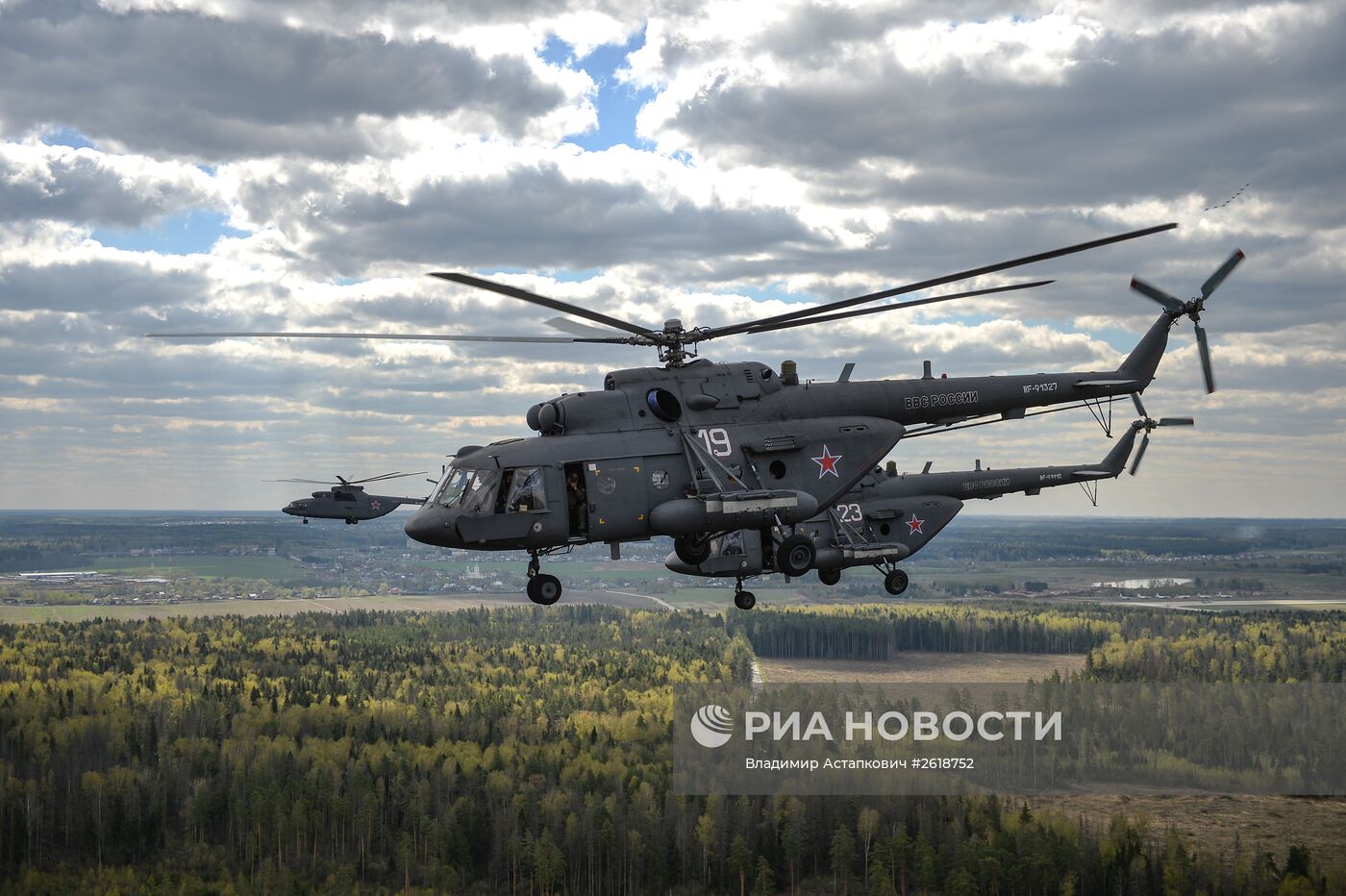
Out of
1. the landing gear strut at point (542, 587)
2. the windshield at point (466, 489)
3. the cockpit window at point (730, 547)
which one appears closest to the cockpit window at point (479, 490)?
the windshield at point (466, 489)

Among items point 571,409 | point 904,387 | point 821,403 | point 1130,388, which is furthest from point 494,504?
point 1130,388

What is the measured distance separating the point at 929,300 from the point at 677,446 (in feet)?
34.7

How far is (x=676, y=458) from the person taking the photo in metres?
44.2

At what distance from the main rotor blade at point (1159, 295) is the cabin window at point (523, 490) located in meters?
36.8

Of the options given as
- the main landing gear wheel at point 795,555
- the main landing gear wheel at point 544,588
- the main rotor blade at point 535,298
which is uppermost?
the main rotor blade at point 535,298

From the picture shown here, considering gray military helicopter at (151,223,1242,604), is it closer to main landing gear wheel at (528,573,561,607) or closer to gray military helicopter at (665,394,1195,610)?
main landing gear wheel at (528,573,561,607)

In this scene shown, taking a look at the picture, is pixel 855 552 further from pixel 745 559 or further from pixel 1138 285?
pixel 1138 285

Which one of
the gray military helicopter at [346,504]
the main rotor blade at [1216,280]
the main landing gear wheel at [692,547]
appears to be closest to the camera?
the main landing gear wheel at [692,547]

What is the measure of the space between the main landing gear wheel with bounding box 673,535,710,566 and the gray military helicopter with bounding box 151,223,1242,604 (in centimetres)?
8

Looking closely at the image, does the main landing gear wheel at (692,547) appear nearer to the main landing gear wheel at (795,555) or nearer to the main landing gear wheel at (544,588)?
the main landing gear wheel at (795,555)

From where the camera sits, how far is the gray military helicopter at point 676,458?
41281mm

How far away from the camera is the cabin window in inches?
1629

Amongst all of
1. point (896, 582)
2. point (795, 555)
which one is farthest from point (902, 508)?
point (795, 555)

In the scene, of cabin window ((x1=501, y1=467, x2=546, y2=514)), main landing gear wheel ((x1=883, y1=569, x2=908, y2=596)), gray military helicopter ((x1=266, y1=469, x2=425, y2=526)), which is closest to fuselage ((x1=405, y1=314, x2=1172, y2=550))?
cabin window ((x1=501, y1=467, x2=546, y2=514))
